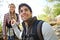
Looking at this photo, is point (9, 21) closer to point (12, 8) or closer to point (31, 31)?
point (12, 8)

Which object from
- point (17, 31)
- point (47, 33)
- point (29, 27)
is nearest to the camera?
point (47, 33)

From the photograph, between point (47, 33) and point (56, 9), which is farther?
point (56, 9)

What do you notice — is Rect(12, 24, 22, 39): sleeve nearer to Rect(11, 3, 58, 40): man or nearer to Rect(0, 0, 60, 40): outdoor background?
Rect(11, 3, 58, 40): man

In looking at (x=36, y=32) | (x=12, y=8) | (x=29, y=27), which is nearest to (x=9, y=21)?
(x=12, y=8)

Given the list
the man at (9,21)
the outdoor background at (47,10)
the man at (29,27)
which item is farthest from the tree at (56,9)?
the man at (9,21)

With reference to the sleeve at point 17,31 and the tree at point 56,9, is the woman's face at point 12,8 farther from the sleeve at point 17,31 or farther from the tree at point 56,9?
the tree at point 56,9

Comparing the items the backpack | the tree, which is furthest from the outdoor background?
the backpack

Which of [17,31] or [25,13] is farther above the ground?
[25,13]

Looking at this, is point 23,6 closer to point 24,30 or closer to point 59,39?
point 24,30

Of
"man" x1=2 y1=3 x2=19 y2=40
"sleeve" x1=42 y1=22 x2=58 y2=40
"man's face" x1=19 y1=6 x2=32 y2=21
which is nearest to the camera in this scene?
"sleeve" x1=42 y1=22 x2=58 y2=40

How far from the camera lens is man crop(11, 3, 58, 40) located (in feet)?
4.50

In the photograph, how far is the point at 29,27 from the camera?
4.88ft

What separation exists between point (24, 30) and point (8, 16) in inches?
8.3

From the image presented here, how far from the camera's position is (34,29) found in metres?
1.43
